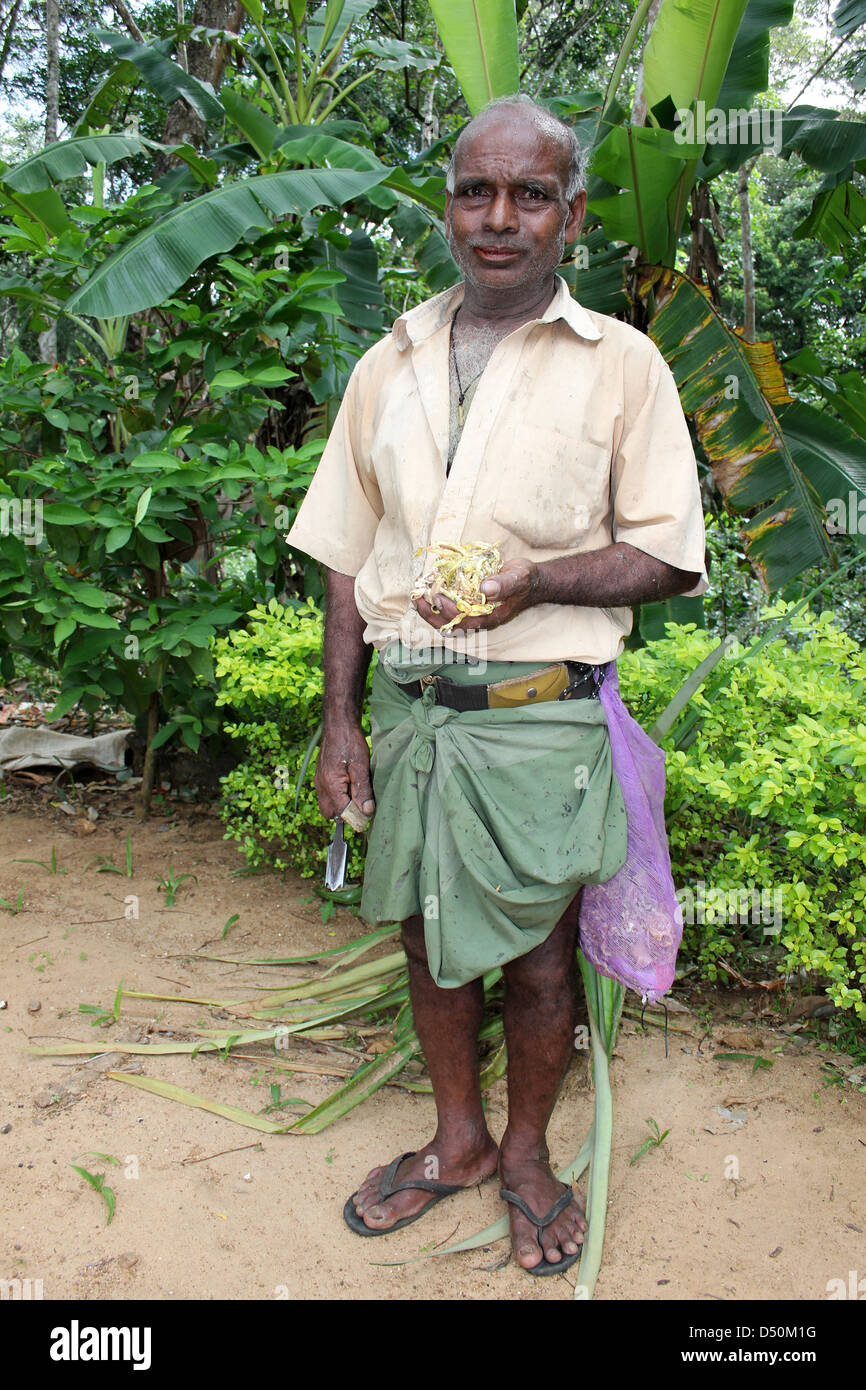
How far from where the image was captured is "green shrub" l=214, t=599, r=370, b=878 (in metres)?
3.12

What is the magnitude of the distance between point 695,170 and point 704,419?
0.83m

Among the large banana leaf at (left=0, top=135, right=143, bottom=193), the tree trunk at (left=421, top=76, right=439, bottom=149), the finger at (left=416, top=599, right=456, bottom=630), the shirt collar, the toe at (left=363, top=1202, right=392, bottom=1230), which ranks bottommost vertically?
the toe at (left=363, top=1202, right=392, bottom=1230)

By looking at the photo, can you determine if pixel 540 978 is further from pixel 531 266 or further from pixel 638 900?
pixel 531 266

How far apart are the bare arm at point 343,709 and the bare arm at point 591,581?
0.52 meters

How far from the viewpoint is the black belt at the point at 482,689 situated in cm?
197

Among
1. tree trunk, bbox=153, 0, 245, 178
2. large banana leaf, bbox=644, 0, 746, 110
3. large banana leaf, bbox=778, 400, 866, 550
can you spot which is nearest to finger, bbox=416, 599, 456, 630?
large banana leaf, bbox=778, 400, 866, 550

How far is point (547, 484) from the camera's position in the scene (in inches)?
74.0

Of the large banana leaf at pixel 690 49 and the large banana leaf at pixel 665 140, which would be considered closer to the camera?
the large banana leaf at pixel 665 140

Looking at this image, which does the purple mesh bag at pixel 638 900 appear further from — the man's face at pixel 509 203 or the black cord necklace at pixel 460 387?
the man's face at pixel 509 203

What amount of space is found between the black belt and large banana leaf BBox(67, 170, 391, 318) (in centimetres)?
185

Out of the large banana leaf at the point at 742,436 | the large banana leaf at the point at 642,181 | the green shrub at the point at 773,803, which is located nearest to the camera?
the green shrub at the point at 773,803

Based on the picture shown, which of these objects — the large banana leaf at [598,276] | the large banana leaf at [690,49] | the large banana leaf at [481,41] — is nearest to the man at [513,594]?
the large banana leaf at [598,276]

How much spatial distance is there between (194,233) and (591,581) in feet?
7.19

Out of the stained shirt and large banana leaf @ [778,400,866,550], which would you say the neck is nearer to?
the stained shirt
